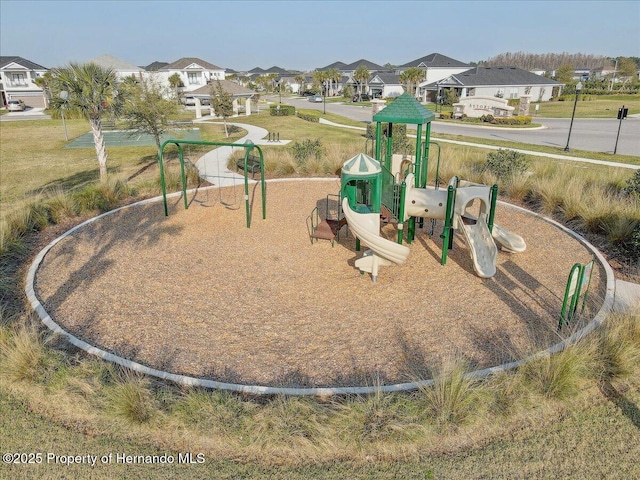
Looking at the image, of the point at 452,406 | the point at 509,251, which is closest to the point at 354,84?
the point at 509,251

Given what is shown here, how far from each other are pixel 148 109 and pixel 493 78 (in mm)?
52065

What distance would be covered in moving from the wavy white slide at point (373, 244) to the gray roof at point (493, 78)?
53594 millimetres

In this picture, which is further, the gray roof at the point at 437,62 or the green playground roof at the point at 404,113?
the gray roof at the point at 437,62

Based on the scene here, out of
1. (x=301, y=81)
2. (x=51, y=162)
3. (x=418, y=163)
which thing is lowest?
(x=51, y=162)

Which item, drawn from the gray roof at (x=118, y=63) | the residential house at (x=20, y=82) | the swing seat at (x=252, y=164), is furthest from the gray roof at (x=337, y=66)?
the swing seat at (x=252, y=164)

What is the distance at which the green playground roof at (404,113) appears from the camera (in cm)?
927

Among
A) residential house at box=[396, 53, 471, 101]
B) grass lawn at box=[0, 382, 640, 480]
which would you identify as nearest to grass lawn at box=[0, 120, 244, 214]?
grass lawn at box=[0, 382, 640, 480]

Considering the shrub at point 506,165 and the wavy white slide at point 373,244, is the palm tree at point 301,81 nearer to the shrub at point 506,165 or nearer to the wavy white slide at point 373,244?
the shrub at point 506,165

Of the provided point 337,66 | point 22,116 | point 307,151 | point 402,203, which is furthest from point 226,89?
point 337,66

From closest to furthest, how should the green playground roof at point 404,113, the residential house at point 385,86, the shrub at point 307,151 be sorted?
the green playground roof at point 404,113 → the shrub at point 307,151 → the residential house at point 385,86

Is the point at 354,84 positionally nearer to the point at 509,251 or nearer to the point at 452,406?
the point at 509,251

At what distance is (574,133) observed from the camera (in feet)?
105

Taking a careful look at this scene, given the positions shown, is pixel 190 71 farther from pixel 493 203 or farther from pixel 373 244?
pixel 373 244

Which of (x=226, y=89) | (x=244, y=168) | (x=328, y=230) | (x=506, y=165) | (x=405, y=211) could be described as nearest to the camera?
(x=405, y=211)
